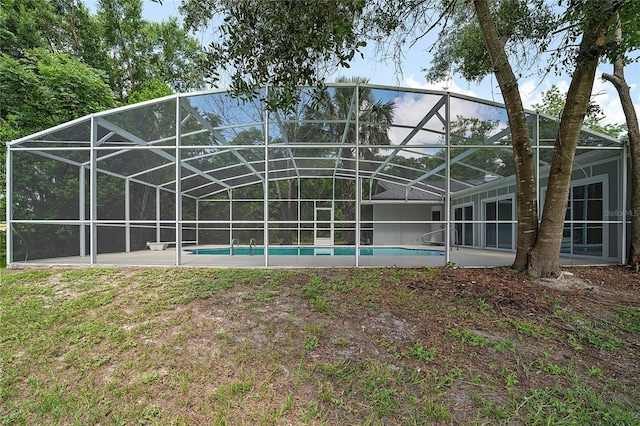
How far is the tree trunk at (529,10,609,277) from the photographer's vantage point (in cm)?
477

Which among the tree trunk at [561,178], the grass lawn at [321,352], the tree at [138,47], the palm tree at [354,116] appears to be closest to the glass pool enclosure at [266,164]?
the palm tree at [354,116]

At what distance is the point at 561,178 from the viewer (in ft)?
15.8

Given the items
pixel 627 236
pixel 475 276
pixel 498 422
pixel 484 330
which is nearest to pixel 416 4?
pixel 475 276

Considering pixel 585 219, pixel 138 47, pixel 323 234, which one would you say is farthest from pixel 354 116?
pixel 138 47

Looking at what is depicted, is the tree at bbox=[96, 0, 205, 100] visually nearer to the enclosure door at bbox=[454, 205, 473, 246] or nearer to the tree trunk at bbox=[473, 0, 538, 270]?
the enclosure door at bbox=[454, 205, 473, 246]

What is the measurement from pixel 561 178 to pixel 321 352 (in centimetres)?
437

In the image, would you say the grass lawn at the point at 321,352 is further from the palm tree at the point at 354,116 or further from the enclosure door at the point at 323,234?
the enclosure door at the point at 323,234

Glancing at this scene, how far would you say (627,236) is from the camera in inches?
275

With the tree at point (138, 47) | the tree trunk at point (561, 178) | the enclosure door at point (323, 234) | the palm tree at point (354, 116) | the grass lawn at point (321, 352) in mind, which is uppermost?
the tree at point (138, 47)

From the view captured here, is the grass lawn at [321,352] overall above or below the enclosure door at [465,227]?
below

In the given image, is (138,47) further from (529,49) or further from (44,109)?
(529,49)

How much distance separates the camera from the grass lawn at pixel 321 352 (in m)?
2.55

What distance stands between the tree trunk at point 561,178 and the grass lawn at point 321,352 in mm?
433

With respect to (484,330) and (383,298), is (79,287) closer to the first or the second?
(383,298)
